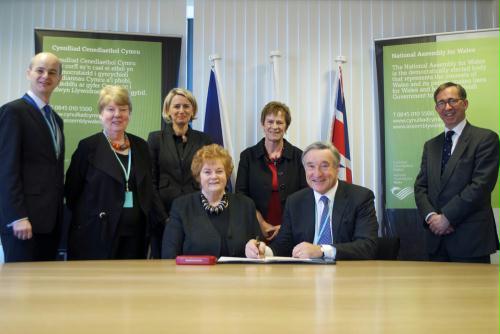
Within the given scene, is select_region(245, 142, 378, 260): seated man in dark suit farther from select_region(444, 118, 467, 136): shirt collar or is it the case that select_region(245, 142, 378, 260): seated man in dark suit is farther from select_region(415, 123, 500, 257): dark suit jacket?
select_region(444, 118, 467, 136): shirt collar

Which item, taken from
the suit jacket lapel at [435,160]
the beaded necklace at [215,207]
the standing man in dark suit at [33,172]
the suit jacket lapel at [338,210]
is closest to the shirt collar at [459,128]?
the suit jacket lapel at [435,160]

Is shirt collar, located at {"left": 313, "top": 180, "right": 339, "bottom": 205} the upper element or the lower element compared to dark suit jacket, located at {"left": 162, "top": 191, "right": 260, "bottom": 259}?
upper

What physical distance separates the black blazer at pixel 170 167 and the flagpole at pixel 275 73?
1432mm

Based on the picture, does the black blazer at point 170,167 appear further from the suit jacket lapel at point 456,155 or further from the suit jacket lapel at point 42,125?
the suit jacket lapel at point 456,155

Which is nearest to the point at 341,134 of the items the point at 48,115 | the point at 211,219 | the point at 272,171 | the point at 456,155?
the point at 272,171

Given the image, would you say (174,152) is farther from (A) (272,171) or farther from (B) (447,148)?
(B) (447,148)

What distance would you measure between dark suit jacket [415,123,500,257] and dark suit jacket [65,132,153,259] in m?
1.93

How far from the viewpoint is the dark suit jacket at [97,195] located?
317 centimetres

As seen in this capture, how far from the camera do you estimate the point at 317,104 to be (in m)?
5.45

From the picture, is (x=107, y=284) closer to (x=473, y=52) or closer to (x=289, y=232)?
(x=289, y=232)

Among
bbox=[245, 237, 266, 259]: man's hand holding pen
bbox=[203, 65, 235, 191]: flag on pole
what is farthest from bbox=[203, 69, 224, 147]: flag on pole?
bbox=[245, 237, 266, 259]: man's hand holding pen

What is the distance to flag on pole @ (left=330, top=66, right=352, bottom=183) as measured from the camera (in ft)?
16.5

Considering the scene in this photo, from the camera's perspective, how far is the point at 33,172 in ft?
10.2

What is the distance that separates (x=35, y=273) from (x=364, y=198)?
1.65 metres
